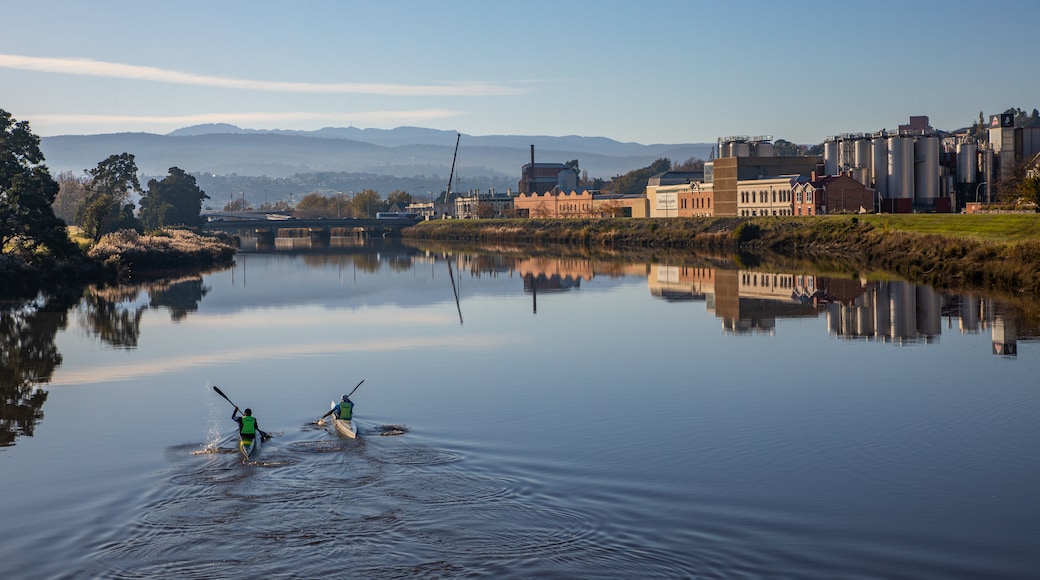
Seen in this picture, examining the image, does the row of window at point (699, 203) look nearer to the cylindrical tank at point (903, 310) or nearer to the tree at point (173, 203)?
the tree at point (173, 203)

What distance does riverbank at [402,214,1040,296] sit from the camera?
57.5m

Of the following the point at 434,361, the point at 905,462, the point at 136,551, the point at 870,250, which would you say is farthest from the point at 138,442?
the point at 870,250

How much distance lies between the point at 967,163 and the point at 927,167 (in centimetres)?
371

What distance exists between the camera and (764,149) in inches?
5492

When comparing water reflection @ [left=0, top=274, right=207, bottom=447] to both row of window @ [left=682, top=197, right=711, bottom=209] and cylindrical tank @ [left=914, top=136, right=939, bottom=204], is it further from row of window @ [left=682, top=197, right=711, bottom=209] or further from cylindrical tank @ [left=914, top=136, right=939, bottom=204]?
row of window @ [left=682, top=197, right=711, bottom=209]

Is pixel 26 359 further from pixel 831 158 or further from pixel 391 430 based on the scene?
pixel 831 158

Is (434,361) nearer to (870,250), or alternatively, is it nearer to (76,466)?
(76,466)

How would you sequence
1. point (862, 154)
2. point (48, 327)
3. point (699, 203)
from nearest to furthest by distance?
1. point (48, 327)
2. point (862, 154)
3. point (699, 203)

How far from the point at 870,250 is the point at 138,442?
210 ft

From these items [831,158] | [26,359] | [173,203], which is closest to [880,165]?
[831,158]

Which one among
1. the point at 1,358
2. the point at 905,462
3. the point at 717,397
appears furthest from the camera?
the point at 1,358

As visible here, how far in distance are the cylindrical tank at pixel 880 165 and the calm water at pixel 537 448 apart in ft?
214

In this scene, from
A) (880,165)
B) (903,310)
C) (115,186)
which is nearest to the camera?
(903,310)

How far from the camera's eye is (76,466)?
22.4 m
